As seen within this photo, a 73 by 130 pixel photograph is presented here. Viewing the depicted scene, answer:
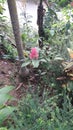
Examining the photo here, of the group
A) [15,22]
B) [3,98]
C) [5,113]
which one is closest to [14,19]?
[15,22]

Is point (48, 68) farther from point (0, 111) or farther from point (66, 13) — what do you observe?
point (66, 13)

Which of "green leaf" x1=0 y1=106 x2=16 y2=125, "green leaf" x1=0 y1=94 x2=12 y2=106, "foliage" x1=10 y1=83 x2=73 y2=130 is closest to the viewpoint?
"foliage" x1=10 y1=83 x2=73 y2=130

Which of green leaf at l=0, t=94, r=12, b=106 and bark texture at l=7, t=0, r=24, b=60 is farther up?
bark texture at l=7, t=0, r=24, b=60

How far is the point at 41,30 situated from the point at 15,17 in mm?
1093

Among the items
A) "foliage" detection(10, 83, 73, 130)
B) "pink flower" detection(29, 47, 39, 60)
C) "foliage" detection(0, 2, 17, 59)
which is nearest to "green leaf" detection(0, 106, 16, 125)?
"foliage" detection(10, 83, 73, 130)

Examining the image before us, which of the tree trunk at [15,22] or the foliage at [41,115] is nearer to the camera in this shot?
the foliage at [41,115]

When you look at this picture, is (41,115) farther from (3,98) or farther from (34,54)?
(34,54)

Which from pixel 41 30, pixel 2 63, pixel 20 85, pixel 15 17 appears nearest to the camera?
pixel 15 17

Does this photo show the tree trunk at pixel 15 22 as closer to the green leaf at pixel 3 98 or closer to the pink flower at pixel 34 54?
the pink flower at pixel 34 54

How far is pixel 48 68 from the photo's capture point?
9.74 ft

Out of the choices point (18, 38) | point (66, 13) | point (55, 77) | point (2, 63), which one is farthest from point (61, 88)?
point (66, 13)

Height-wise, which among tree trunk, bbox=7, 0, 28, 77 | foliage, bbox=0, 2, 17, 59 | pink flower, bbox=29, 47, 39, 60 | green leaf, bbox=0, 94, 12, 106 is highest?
tree trunk, bbox=7, 0, 28, 77

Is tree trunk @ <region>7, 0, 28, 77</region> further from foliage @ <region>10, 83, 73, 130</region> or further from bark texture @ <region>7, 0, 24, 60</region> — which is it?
foliage @ <region>10, 83, 73, 130</region>

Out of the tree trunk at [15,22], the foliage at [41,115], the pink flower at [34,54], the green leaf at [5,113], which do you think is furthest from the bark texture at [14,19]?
the green leaf at [5,113]
